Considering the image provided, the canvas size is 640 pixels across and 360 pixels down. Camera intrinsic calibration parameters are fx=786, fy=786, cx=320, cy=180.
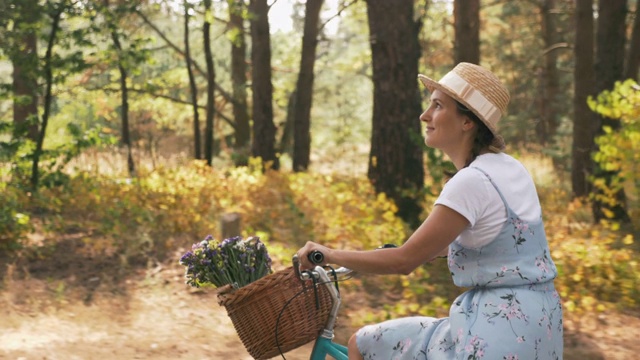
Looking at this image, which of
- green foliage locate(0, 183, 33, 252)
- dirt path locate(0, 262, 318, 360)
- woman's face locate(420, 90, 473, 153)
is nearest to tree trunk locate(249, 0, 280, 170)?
green foliage locate(0, 183, 33, 252)

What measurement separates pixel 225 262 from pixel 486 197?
109 cm

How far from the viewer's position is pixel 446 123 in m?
2.88

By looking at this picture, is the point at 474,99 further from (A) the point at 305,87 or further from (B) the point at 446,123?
(A) the point at 305,87

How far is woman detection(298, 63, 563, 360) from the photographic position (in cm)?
265

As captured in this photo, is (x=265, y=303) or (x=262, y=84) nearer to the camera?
(x=265, y=303)

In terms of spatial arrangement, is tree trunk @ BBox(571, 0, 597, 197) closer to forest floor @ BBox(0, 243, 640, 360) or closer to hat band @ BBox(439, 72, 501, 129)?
forest floor @ BBox(0, 243, 640, 360)

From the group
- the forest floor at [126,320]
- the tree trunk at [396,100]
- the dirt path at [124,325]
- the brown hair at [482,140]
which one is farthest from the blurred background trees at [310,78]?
the brown hair at [482,140]

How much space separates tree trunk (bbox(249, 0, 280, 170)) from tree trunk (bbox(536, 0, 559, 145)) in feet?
30.1

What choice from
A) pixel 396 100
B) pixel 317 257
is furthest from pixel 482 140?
pixel 396 100

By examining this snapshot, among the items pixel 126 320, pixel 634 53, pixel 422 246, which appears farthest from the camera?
pixel 634 53

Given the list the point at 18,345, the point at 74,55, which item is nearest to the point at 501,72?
the point at 74,55

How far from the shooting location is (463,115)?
2.86m

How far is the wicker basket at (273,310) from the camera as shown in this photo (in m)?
2.94

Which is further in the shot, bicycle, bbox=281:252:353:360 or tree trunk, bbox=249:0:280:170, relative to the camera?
tree trunk, bbox=249:0:280:170
